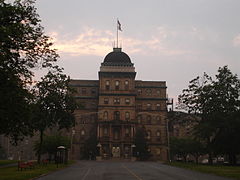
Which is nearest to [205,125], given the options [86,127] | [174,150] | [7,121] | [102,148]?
[174,150]

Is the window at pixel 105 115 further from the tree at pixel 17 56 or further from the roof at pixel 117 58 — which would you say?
the tree at pixel 17 56

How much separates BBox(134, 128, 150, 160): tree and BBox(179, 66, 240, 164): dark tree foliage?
104 ft

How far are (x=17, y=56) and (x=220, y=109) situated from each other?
37634 millimetres

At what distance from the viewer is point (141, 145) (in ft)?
275

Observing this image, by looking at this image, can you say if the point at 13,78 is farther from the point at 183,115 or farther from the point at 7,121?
the point at 183,115

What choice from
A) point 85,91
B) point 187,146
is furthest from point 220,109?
point 85,91

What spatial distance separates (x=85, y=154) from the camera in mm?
85812

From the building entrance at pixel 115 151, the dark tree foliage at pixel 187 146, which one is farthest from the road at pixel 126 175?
the building entrance at pixel 115 151

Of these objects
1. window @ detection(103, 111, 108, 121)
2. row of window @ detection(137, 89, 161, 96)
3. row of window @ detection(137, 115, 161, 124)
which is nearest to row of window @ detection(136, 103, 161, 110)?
row of window @ detection(137, 115, 161, 124)

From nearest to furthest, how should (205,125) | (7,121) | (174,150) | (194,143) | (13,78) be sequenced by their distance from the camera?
(13,78) < (7,121) < (205,125) < (194,143) < (174,150)

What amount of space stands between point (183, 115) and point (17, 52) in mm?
38852

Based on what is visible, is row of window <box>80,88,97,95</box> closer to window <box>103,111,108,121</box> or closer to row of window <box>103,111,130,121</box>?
window <box>103,111,108,121</box>

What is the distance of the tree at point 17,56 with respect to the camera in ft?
64.9

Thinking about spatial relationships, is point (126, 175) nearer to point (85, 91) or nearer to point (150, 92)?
point (85, 91)
